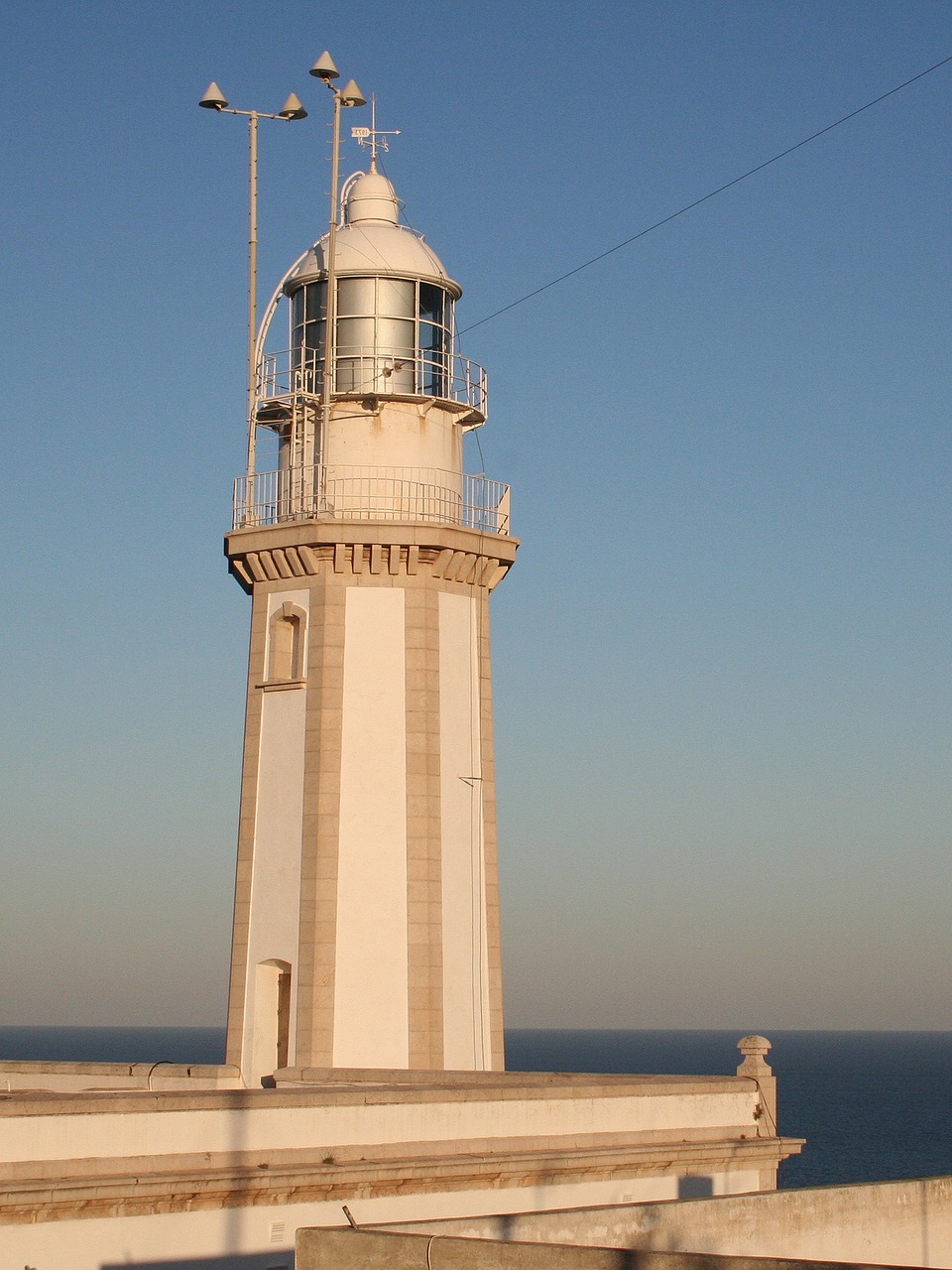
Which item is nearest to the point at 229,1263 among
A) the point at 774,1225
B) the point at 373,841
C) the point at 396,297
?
the point at 774,1225

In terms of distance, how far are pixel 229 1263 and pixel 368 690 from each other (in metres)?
9.03

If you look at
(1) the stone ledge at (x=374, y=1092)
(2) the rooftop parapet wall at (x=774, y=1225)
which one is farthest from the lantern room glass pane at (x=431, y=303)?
(2) the rooftop parapet wall at (x=774, y=1225)

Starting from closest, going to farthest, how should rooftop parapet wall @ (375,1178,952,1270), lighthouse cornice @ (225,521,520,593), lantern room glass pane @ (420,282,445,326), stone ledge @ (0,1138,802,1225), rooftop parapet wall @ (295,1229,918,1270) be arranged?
rooftop parapet wall @ (295,1229,918,1270) → rooftop parapet wall @ (375,1178,952,1270) → stone ledge @ (0,1138,802,1225) → lighthouse cornice @ (225,521,520,593) → lantern room glass pane @ (420,282,445,326)

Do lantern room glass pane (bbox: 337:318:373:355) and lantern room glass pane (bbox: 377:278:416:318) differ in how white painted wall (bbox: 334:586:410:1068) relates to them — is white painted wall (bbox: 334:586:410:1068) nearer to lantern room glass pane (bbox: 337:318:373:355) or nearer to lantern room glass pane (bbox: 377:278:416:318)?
lantern room glass pane (bbox: 337:318:373:355)

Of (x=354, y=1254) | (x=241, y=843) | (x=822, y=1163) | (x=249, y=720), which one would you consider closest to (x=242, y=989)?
(x=241, y=843)

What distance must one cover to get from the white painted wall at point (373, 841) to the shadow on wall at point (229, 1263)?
228 inches

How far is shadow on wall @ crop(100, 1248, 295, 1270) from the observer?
15336 millimetres

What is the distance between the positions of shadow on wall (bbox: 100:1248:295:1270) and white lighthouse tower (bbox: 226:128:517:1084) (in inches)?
225

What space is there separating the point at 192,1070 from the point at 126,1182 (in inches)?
246

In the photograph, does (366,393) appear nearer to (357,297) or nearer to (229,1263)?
(357,297)

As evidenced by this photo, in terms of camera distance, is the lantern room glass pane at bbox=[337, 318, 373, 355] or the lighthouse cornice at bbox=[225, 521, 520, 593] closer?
the lighthouse cornice at bbox=[225, 521, 520, 593]

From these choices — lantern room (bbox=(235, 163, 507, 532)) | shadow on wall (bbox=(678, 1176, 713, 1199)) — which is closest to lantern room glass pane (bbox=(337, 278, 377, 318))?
lantern room (bbox=(235, 163, 507, 532))

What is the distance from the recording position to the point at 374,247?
976 inches

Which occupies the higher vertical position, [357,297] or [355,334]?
[357,297]
